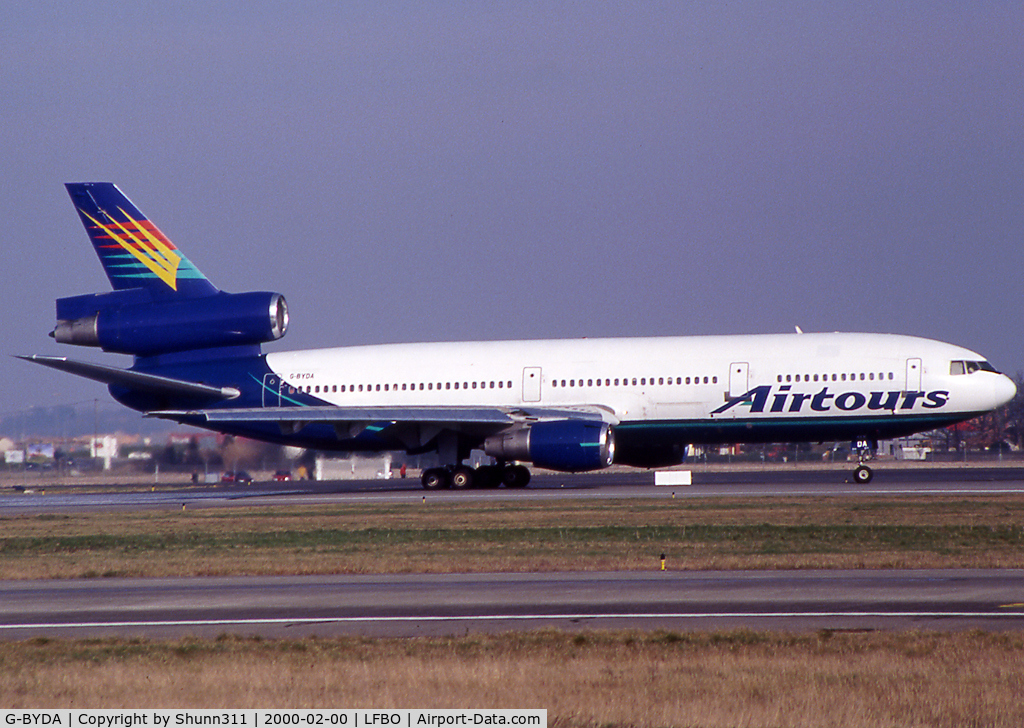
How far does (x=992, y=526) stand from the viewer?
75.6ft

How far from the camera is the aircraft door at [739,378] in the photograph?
37.3 meters

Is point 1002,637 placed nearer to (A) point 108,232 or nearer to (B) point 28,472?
(A) point 108,232

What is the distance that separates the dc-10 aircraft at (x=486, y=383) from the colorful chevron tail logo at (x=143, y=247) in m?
0.05

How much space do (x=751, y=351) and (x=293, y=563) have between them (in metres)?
21.2

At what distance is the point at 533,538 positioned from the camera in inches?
909

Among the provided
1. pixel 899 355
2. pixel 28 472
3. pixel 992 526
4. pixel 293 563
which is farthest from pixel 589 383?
pixel 28 472

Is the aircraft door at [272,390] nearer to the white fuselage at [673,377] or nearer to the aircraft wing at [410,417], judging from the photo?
the white fuselage at [673,377]

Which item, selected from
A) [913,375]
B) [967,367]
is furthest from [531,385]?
[967,367]

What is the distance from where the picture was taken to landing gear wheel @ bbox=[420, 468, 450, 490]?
132ft

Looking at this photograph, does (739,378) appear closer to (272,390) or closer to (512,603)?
(272,390)
